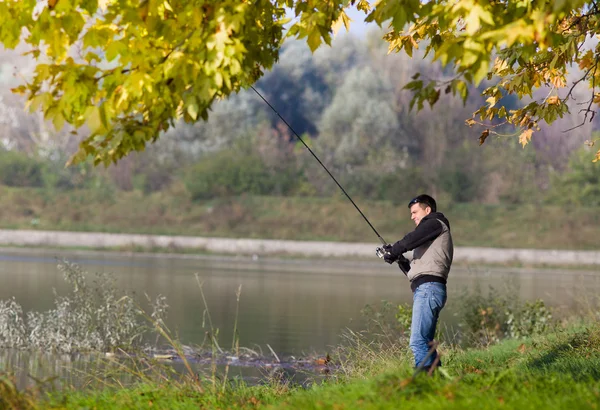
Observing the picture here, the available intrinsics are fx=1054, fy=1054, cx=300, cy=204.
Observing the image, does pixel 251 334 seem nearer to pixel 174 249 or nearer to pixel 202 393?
pixel 202 393

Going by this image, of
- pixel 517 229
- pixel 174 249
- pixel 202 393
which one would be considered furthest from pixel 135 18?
pixel 517 229

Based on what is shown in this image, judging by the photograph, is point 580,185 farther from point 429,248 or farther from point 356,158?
point 429,248

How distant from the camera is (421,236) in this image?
29.0 ft

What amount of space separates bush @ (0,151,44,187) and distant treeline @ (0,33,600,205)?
6cm

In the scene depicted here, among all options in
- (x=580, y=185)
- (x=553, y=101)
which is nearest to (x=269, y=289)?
(x=553, y=101)

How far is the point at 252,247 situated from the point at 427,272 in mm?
41175

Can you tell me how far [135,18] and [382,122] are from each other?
63.0m

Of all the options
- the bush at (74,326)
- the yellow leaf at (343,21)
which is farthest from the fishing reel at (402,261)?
the bush at (74,326)

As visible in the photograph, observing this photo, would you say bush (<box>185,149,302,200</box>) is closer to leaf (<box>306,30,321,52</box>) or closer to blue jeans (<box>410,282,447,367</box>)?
blue jeans (<box>410,282,447,367</box>)

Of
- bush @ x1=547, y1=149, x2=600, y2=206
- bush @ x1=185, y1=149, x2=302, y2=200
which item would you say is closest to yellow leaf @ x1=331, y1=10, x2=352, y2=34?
bush @ x1=185, y1=149, x2=302, y2=200

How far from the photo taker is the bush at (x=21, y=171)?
63688 millimetres

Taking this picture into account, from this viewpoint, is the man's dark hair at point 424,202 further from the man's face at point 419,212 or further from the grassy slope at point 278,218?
the grassy slope at point 278,218

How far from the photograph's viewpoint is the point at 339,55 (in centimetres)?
8694

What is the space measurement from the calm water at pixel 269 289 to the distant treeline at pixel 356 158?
48.4ft
